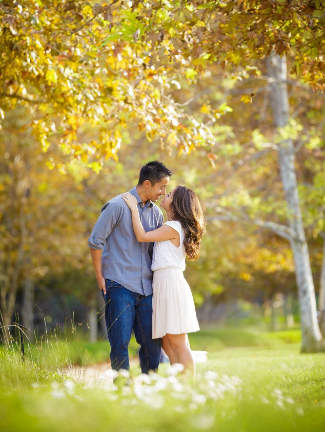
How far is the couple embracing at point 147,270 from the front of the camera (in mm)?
4910

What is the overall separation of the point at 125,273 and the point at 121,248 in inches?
10.1

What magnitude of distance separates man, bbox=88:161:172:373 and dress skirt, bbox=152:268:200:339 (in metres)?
0.11

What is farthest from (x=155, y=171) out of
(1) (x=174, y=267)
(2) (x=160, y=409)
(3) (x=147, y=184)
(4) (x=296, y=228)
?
(4) (x=296, y=228)

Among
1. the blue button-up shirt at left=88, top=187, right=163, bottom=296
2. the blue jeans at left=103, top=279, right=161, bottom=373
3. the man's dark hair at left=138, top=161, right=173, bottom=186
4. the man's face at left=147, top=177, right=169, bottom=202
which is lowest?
the blue jeans at left=103, top=279, right=161, bottom=373

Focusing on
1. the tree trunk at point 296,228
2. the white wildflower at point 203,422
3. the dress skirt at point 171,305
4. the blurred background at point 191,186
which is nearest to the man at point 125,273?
the dress skirt at point 171,305

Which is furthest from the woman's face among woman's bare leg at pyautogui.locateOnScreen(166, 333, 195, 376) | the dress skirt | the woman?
woman's bare leg at pyautogui.locateOnScreen(166, 333, 195, 376)

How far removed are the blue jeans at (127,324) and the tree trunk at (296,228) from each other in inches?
330

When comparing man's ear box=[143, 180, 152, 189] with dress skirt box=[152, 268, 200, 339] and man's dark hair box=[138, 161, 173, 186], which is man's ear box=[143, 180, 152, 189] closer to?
man's dark hair box=[138, 161, 173, 186]

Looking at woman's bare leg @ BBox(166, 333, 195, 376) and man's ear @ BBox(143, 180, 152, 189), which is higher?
man's ear @ BBox(143, 180, 152, 189)

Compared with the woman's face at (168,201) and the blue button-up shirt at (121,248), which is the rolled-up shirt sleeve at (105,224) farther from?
the woman's face at (168,201)

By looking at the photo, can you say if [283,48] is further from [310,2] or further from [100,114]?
[100,114]

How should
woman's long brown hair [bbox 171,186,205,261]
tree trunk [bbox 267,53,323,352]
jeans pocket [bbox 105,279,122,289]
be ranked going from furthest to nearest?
1. tree trunk [bbox 267,53,323,352]
2. woman's long brown hair [bbox 171,186,205,261]
3. jeans pocket [bbox 105,279,122,289]

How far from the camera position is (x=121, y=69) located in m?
6.70

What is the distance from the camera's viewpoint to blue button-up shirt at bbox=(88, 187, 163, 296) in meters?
4.96
